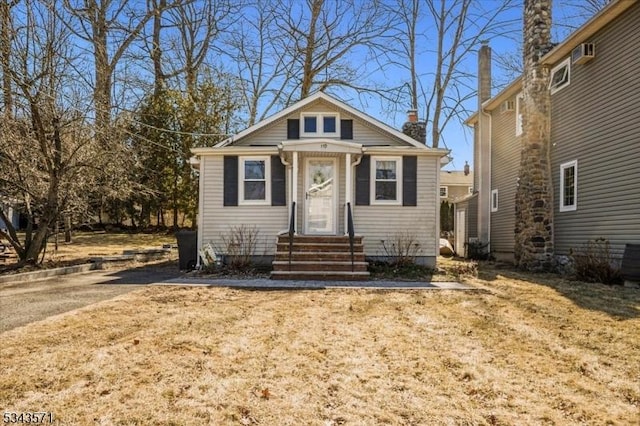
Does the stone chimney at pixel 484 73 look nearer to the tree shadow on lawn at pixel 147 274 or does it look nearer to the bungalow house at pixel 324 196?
the bungalow house at pixel 324 196

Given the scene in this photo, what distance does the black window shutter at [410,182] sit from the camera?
1112 centimetres

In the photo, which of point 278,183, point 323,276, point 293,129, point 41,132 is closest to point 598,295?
point 323,276

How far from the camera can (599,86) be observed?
10.1 meters

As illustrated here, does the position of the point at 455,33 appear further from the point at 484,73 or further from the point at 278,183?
the point at 278,183

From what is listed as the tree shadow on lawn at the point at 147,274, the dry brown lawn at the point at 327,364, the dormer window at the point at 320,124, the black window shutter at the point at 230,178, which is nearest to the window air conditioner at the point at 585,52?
the dormer window at the point at 320,124

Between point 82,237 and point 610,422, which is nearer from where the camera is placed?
point 610,422

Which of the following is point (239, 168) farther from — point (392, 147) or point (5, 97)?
point (5, 97)

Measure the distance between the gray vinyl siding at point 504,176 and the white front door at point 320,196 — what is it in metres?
7.13

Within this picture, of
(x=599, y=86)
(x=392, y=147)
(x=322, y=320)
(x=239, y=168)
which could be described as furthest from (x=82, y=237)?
(x=599, y=86)

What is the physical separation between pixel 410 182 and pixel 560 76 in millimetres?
5191

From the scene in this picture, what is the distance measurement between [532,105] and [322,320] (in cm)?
1032

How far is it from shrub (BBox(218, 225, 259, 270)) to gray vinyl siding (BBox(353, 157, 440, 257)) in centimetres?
276

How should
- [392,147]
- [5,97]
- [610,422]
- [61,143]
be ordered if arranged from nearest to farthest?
1. [610,422]
2. [5,97]
3. [61,143]
4. [392,147]

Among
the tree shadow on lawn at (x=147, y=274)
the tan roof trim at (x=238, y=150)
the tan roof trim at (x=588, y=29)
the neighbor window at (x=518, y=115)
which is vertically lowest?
the tree shadow on lawn at (x=147, y=274)
